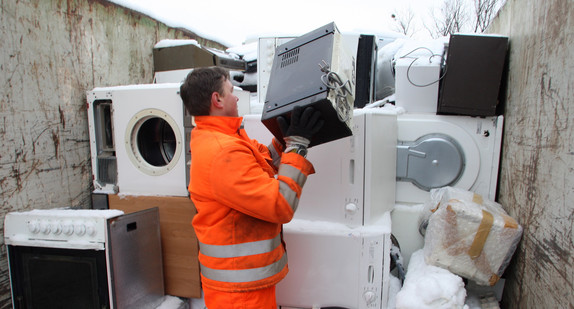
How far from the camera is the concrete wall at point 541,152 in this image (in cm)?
132

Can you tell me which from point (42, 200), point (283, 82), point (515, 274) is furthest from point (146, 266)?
point (515, 274)

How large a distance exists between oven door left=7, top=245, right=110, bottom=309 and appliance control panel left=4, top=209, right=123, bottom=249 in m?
0.05

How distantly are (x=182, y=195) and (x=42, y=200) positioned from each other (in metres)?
0.97

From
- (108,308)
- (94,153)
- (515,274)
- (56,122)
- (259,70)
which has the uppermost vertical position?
(259,70)

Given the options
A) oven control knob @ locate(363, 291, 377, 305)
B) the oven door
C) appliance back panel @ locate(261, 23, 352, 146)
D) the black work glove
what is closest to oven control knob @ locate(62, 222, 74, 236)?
the oven door

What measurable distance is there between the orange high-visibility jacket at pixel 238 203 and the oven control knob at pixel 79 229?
2.88 ft

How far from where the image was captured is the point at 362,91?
8.64 feet

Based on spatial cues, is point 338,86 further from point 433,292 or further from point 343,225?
point 433,292

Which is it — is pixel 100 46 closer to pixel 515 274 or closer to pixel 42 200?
pixel 42 200

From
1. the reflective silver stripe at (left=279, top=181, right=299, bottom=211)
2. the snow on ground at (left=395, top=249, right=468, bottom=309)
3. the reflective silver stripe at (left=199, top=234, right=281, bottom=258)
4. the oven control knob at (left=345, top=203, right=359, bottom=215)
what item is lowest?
the snow on ground at (left=395, top=249, right=468, bottom=309)

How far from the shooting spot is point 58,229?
1912mm

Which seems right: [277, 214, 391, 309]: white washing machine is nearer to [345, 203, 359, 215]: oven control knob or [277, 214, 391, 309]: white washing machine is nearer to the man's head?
[345, 203, 359, 215]: oven control knob

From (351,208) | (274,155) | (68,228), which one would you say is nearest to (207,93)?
(274,155)

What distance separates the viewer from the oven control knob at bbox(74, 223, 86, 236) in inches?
74.5
